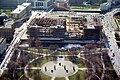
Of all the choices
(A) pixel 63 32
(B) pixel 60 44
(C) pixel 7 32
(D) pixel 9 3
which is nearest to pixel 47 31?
(A) pixel 63 32

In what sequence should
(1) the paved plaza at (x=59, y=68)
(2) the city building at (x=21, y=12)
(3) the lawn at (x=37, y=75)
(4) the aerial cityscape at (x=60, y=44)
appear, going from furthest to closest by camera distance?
(2) the city building at (x=21, y=12)
(4) the aerial cityscape at (x=60, y=44)
(1) the paved plaza at (x=59, y=68)
(3) the lawn at (x=37, y=75)

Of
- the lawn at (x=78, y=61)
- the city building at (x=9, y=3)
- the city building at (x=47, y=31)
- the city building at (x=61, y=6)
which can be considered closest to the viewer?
the lawn at (x=78, y=61)

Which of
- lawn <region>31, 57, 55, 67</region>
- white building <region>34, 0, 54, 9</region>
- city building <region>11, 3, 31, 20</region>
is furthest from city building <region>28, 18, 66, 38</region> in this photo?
white building <region>34, 0, 54, 9</region>

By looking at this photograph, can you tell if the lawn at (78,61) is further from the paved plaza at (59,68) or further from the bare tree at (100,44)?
the bare tree at (100,44)

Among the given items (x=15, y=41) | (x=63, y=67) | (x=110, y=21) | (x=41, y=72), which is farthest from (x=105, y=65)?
(x=110, y=21)

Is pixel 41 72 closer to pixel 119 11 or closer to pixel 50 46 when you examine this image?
pixel 50 46

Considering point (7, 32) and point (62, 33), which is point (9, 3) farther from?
point (62, 33)

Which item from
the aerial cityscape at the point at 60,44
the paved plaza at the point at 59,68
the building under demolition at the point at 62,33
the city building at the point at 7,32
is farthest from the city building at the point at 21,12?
the paved plaza at the point at 59,68

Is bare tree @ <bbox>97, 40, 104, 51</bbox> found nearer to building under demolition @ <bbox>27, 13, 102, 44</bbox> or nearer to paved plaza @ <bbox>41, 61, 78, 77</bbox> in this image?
building under demolition @ <bbox>27, 13, 102, 44</bbox>
